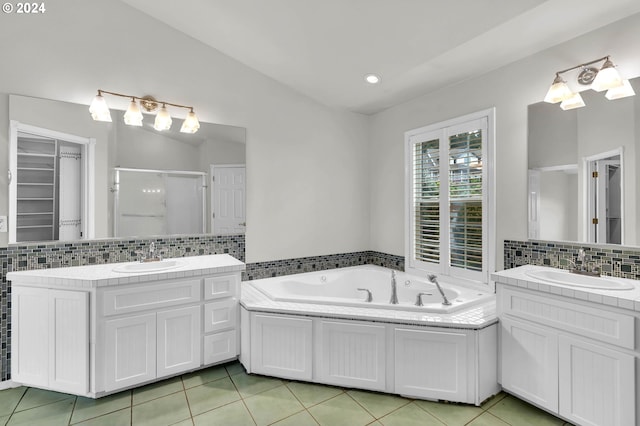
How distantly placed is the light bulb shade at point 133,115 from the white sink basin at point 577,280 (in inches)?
121

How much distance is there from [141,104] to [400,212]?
2.59 meters

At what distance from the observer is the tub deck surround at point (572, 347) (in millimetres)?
1606

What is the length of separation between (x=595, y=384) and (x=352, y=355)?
1316mm

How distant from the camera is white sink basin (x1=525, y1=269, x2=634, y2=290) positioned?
1859 mm

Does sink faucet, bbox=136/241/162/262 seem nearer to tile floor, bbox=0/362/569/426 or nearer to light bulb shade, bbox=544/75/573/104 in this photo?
tile floor, bbox=0/362/569/426

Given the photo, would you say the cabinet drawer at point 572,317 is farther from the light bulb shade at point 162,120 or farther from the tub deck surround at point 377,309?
the light bulb shade at point 162,120

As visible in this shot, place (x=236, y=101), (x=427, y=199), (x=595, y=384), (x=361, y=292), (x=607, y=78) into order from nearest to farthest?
(x=595, y=384), (x=607, y=78), (x=236, y=101), (x=427, y=199), (x=361, y=292)

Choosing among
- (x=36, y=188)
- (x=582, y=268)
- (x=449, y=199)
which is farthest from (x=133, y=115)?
(x=582, y=268)

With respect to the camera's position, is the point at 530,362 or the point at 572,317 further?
the point at 530,362

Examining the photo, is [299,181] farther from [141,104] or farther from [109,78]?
[109,78]

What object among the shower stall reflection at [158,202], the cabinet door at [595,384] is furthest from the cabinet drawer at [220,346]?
the cabinet door at [595,384]

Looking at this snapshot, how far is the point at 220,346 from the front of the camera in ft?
8.10

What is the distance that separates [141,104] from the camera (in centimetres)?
267

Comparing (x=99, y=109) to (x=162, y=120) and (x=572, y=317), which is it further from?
(x=572, y=317)
